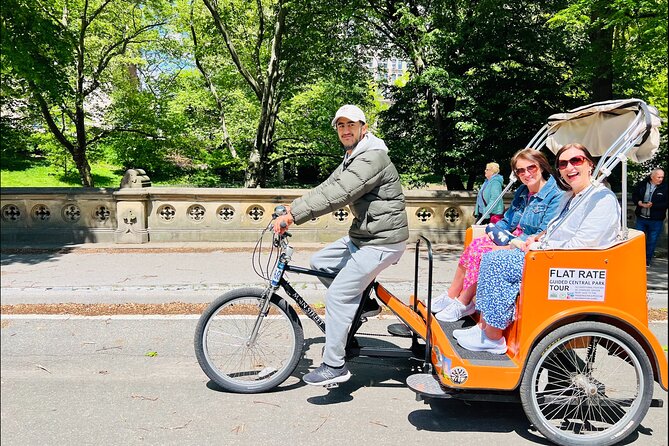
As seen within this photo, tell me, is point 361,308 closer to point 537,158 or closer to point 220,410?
point 220,410

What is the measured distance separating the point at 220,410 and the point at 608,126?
3.78 metres

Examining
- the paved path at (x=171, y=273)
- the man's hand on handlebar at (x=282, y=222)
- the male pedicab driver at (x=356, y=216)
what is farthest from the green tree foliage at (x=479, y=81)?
the man's hand on handlebar at (x=282, y=222)

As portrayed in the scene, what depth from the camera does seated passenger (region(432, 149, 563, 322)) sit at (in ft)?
13.5

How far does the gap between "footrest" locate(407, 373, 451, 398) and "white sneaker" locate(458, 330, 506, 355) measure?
0.33 m

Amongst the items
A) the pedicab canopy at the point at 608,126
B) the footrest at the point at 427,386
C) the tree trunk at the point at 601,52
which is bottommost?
the footrest at the point at 427,386

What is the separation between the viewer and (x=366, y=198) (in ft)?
12.3

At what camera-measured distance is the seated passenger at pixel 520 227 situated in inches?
162

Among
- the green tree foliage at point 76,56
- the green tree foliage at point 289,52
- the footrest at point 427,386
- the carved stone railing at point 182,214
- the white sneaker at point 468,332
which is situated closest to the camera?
Answer: the footrest at point 427,386

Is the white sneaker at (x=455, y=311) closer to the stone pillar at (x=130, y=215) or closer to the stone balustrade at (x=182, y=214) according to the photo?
the stone balustrade at (x=182, y=214)

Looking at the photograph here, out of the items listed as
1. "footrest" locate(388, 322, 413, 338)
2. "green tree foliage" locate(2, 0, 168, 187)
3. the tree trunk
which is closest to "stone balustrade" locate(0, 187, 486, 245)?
"green tree foliage" locate(2, 0, 168, 187)

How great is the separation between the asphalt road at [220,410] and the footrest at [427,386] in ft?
0.93

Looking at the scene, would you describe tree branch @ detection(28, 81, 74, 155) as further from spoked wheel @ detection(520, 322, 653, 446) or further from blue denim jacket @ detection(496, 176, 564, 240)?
spoked wheel @ detection(520, 322, 653, 446)

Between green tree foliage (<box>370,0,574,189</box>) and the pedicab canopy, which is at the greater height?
green tree foliage (<box>370,0,574,189</box>)

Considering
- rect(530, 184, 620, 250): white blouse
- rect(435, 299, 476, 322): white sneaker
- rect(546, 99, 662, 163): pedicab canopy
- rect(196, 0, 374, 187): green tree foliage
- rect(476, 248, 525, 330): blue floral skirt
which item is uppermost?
rect(196, 0, 374, 187): green tree foliage
